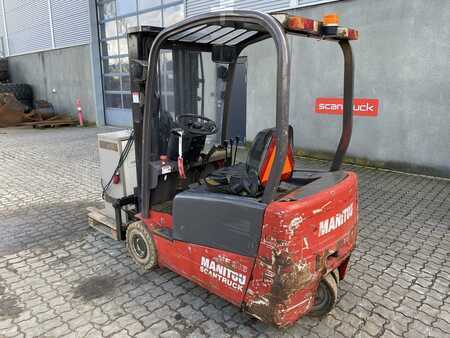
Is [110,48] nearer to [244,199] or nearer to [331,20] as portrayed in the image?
[331,20]

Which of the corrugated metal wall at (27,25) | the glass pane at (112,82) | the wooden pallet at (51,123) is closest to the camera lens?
the glass pane at (112,82)

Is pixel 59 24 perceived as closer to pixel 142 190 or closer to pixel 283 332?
pixel 142 190

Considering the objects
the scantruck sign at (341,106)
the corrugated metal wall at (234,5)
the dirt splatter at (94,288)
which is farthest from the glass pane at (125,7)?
the dirt splatter at (94,288)

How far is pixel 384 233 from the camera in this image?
14.5 ft

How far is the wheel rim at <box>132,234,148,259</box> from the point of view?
3428mm

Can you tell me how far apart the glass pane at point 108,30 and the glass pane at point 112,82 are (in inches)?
62.6

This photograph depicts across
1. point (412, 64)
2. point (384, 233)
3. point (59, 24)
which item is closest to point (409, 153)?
point (412, 64)

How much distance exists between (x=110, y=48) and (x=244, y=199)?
13408mm

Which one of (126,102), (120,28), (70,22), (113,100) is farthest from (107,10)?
(126,102)

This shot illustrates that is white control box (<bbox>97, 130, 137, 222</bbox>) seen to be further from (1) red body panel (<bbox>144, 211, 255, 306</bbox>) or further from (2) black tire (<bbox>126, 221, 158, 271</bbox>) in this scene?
(1) red body panel (<bbox>144, 211, 255, 306</bbox>)

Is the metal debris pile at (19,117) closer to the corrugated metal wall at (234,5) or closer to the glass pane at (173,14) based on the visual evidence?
the glass pane at (173,14)

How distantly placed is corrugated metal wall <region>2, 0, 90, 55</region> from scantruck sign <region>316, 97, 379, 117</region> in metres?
10.7

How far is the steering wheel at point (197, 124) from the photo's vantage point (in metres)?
3.28

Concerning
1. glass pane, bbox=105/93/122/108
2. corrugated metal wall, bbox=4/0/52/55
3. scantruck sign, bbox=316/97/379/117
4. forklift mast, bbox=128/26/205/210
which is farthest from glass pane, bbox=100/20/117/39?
forklift mast, bbox=128/26/205/210
